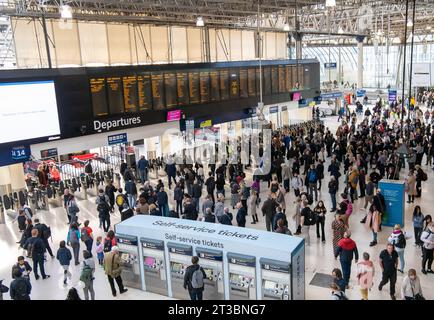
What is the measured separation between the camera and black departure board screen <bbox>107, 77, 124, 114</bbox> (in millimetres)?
15797

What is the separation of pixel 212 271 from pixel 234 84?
13.4 m

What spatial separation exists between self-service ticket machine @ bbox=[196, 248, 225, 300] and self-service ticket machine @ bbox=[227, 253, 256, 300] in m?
0.20

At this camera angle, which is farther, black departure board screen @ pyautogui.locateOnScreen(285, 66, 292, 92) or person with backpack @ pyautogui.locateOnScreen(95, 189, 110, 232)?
black departure board screen @ pyautogui.locateOnScreen(285, 66, 292, 92)

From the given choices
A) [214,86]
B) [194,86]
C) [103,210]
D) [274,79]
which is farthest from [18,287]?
[274,79]

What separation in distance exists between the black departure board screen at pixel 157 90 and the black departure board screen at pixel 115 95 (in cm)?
149

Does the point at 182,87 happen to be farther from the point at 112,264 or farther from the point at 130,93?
the point at 112,264

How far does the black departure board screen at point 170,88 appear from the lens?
17.7 metres

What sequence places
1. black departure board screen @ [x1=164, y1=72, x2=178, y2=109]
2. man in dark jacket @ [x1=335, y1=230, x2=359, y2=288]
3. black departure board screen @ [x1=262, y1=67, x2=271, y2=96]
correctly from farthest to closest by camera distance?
black departure board screen @ [x1=262, y1=67, x2=271, y2=96] < black departure board screen @ [x1=164, y1=72, x2=178, y2=109] < man in dark jacket @ [x1=335, y1=230, x2=359, y2=288]

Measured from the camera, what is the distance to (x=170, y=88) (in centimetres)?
1789

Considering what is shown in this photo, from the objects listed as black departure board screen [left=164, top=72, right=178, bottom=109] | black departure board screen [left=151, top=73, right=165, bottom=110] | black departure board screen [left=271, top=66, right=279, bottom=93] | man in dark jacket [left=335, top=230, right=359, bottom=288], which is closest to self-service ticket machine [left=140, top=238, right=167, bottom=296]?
man in dark jacket [left=335, top=230, right=359, bottom=288]

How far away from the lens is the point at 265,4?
77.7ft

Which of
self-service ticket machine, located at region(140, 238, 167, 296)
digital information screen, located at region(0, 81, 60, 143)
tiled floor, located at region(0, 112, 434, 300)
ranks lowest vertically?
tiled floor, located at region(0, 112, 434, 300)

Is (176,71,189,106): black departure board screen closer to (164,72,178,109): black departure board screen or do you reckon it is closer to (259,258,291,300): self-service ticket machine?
(164,72,178,109): black departure board screen
